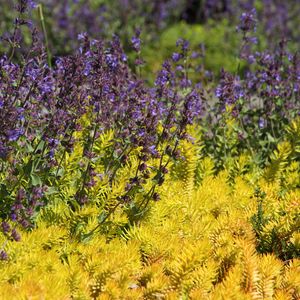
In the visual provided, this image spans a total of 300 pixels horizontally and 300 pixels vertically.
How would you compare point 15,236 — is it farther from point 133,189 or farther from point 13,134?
point 133,189

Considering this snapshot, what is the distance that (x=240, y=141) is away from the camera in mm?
4938

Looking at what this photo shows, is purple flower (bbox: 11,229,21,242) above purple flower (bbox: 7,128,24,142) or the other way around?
the other way around

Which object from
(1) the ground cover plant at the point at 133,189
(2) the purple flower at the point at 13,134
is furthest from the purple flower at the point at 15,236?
(2) the purple flower at the point at 13,134

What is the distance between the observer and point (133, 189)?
137 inches

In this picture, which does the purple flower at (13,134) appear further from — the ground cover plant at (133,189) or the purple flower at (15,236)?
the purple flower at (15,236)

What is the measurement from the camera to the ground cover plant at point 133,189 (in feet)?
9.36

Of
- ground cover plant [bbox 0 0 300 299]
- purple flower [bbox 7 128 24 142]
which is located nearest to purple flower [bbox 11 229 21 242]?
ground cover plant [bbox 0 0 300 299]

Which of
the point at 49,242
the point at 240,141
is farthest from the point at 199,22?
the point at 49,242

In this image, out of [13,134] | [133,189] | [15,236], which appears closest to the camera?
[15,236]

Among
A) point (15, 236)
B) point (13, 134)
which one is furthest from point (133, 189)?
point (15, 236)

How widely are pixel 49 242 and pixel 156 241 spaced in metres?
0.46

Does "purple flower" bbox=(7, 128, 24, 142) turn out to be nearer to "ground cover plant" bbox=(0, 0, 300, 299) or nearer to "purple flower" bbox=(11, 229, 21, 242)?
"ground cover plant" bbox=(0, 0, 300, 299)

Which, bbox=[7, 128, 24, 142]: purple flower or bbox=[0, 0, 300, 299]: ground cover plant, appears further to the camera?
bbox=[7, 128, 24, 142]: purple flower

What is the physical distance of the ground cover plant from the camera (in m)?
2.85
